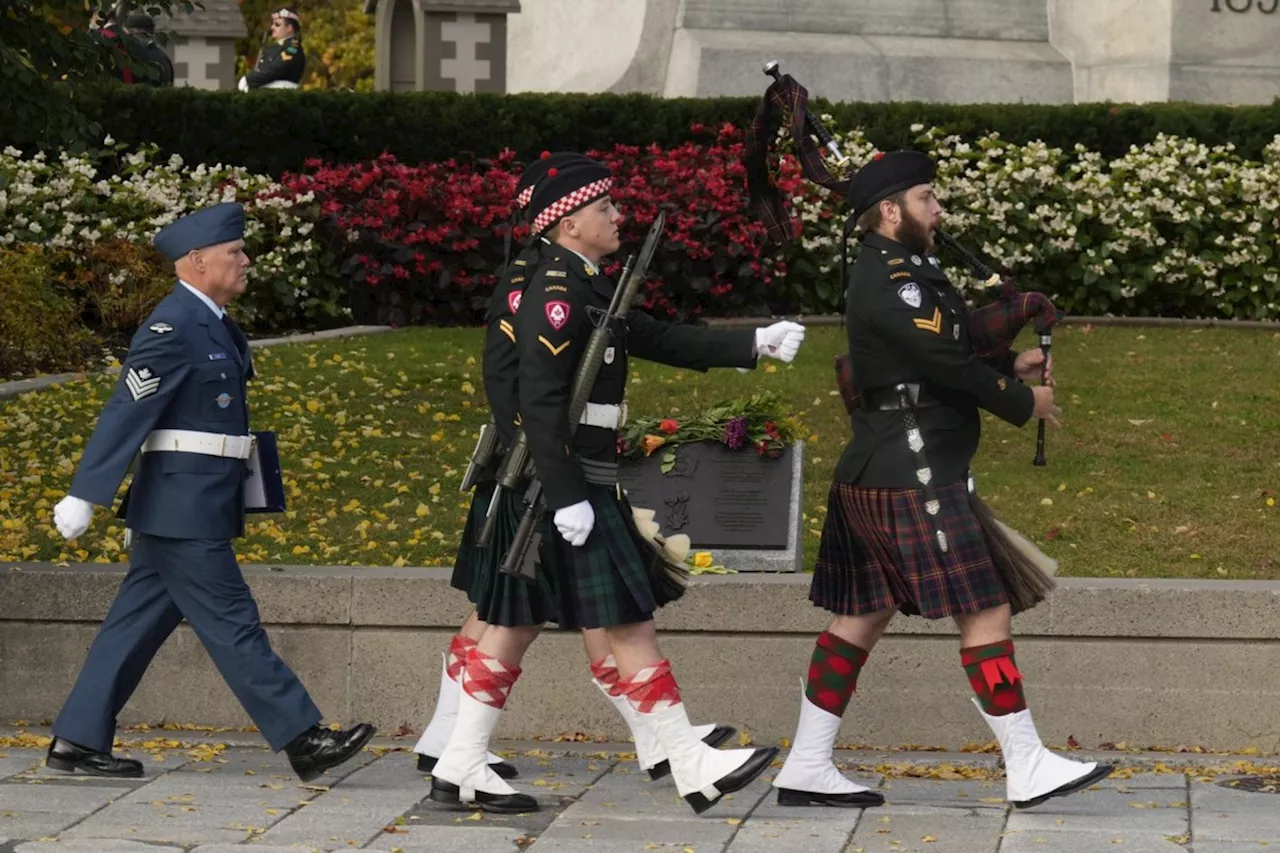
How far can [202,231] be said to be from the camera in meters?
6.82

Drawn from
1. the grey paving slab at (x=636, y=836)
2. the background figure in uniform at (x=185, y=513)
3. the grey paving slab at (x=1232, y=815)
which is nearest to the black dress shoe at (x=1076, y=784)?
the grey paving slab at (x=1232, y=815)

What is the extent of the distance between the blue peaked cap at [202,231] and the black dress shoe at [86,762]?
5.01 ft

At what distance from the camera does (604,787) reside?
680 cm

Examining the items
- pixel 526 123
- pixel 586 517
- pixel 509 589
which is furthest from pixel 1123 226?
pixel 586 517

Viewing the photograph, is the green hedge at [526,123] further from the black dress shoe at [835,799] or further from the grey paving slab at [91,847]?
the grey paving slab at [91,847]

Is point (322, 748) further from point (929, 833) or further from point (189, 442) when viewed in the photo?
point (929, 833)

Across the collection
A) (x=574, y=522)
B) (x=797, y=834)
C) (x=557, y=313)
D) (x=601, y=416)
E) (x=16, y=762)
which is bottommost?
(x=16, y=762)

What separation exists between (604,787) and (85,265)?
8562 mm

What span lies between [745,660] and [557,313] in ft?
5.86

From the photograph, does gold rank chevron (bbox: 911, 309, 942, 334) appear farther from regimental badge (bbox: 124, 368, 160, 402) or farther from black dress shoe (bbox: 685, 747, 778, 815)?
regimental badge (bbox: 124, 368, 160, 402)

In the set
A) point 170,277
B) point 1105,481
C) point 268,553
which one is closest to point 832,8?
point 170,277

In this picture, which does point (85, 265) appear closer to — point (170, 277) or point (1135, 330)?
point (170, 277)

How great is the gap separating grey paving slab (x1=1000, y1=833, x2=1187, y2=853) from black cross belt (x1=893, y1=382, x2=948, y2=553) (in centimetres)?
82

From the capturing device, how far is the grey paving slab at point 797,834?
599cm
